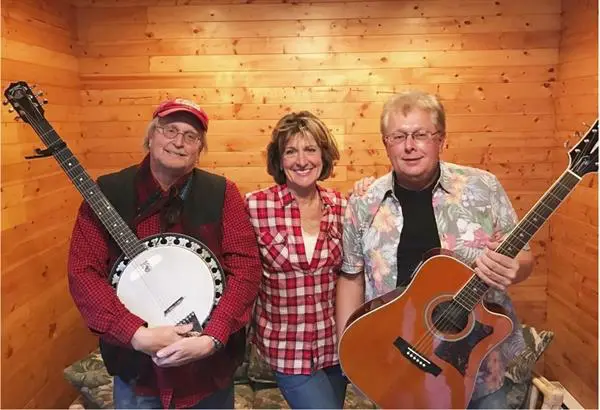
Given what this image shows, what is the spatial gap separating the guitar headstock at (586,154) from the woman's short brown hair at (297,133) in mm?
819

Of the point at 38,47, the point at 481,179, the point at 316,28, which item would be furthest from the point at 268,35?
the point at 481,179

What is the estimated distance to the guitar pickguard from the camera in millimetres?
1732

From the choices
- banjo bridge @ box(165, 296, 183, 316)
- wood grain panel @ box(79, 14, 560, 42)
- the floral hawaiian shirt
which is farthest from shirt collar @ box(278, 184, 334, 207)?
wood grain panel @ box(79, 14, 560, 42)

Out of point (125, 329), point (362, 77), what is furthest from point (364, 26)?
point (125, 329)

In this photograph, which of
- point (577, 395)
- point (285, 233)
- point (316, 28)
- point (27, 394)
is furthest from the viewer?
point (316, 28)

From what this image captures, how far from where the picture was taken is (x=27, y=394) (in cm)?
275

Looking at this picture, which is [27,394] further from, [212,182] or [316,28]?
[316,28]

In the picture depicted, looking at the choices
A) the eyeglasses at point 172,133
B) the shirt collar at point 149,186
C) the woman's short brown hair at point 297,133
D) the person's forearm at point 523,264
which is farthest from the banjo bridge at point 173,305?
the person's forearm at point 523,264

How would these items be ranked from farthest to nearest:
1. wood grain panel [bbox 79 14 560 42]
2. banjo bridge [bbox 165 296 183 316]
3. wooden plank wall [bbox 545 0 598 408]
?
wood grain panel [bbox 79 14 560 42] → wooden plank wall [bbox 545 0 598 408] → banjo bridge [bbox 165 296 183 316]

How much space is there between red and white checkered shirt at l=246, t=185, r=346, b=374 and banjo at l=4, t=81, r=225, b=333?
0.29 m

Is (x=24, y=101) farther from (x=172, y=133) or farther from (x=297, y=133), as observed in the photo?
(x=297, y=133)

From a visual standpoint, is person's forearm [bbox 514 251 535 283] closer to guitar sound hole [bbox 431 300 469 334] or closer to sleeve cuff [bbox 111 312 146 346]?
guitar sound hole [bbox 431 300 469 334]

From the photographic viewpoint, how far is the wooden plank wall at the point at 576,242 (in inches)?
116

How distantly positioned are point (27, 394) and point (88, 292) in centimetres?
133
